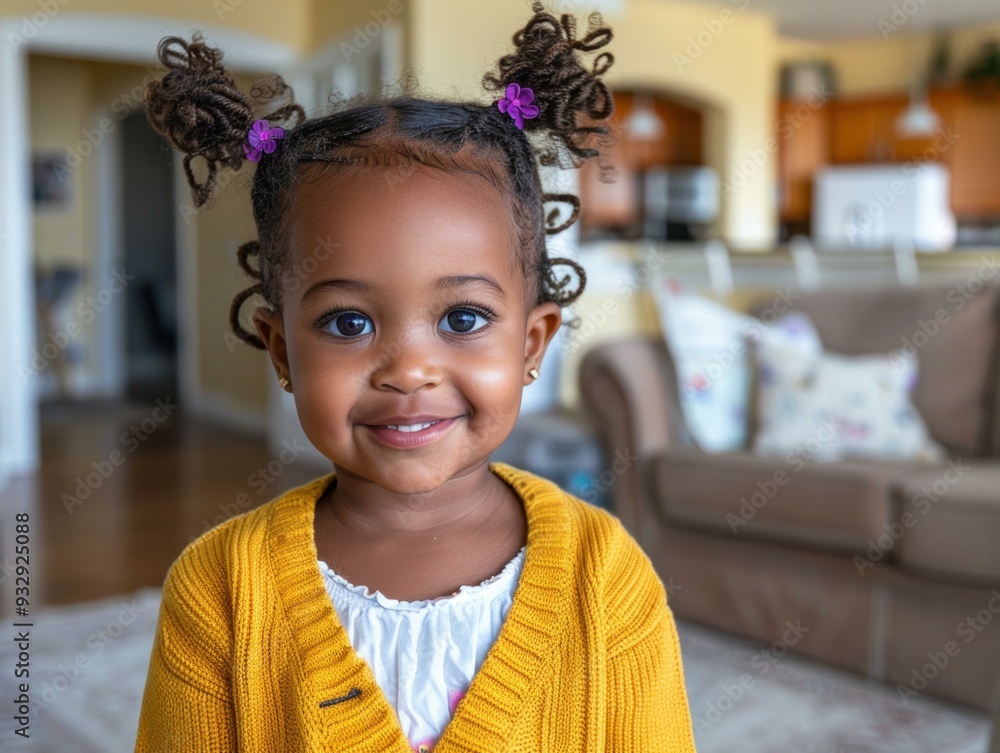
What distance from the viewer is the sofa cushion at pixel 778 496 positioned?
2.26m

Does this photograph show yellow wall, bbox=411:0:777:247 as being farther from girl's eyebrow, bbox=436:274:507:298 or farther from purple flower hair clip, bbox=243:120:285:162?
girl's eyebrow, bbox=436:274:507:298

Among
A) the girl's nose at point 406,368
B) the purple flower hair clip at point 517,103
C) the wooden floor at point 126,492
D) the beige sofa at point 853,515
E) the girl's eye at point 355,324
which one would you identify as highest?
the purple flower hair clip at point 517,103

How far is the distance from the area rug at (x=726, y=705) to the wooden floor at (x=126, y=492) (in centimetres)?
56

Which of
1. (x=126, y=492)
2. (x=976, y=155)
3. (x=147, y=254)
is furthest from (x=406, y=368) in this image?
(x=147, y=254)

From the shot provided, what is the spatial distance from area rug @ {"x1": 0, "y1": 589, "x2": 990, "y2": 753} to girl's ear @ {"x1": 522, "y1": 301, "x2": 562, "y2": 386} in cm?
130

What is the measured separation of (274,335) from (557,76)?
33 centimetres

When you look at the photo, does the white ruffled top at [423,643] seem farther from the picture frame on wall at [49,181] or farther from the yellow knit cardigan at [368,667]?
the picture frame on wall at [49,181]

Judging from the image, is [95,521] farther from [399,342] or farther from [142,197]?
[142,197]

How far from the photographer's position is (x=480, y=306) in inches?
31.4

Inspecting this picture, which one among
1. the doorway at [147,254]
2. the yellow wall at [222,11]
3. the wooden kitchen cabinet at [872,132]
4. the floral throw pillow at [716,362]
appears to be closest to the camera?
the floral throw pillow at [716,362]

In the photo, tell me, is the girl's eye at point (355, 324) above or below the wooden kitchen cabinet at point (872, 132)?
below

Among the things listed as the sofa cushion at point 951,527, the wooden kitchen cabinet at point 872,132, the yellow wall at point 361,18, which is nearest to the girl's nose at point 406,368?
→ the sofa cushion at point 951,527

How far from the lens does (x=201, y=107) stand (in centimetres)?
89

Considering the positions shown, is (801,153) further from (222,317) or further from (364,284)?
(364,284)
